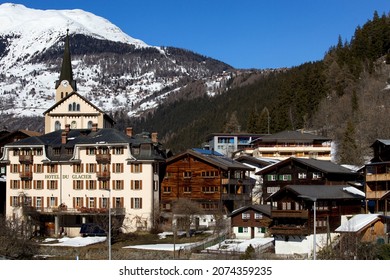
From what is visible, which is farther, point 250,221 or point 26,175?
point 26,175

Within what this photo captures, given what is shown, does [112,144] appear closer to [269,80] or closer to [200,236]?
[200,236]

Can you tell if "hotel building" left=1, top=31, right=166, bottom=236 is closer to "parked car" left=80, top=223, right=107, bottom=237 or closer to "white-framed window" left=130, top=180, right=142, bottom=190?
"white-framed window" left=130, top=180, right=142, bottom=190

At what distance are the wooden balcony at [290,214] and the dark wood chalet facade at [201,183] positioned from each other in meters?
9.68

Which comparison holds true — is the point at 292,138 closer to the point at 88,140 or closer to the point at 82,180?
the point at 88,140

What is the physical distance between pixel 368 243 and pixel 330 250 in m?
1.71

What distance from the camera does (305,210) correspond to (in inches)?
1248

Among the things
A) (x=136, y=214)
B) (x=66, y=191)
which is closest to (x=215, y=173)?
(x=136, y=214)

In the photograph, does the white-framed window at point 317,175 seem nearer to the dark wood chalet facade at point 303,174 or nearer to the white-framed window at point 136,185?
the dark wood chalet facade at point 303,174

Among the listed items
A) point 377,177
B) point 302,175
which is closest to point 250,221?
point 302,175

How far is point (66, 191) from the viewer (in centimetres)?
4191

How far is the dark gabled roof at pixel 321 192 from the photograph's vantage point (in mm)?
31906

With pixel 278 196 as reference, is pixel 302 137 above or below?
above

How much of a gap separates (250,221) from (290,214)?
5.03 metres

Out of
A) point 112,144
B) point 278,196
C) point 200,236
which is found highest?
point 112,144
